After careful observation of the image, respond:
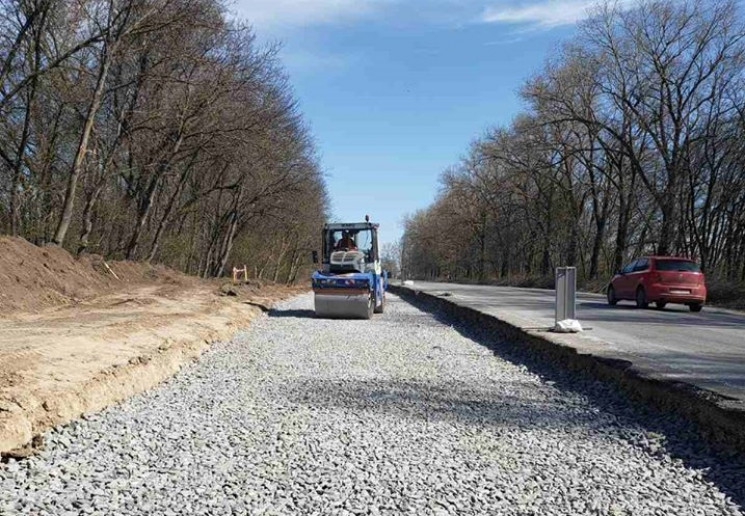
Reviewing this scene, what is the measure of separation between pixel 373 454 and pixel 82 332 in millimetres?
6868

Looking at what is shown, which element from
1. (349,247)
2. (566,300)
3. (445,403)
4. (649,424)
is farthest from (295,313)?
(649,424)

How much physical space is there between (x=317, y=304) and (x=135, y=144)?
11866 mm

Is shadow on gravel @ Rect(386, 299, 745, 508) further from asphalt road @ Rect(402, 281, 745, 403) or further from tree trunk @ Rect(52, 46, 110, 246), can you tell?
tree trunk @ Rect(52, 46, 110, 246)

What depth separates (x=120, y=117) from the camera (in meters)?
23.4

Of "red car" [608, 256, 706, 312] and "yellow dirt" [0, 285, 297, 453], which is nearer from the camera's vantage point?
"yellow dirt" [0, 285, 297, 453]

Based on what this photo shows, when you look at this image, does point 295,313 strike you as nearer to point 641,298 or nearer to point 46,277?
point 46,277

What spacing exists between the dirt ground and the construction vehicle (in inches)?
92.1

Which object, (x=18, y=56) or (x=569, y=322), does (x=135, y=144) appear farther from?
(x=569, y=322)

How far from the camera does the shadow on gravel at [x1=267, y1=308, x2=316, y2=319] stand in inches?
756

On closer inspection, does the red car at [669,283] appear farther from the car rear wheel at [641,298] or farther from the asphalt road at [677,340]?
the asphalt road at [677,340]

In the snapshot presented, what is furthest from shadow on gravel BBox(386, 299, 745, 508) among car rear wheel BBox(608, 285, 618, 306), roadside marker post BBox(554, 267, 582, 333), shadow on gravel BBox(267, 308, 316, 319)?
car rear wheel BBox(608, 285, 618, 306)

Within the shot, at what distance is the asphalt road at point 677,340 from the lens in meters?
7.81

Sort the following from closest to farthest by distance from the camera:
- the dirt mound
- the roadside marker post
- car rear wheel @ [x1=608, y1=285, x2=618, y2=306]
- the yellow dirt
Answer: the yellow dirt
the roadside marker post
the dirt mound
car rear wheel @ [x1=608, y1=285, x2=618, y2=306]

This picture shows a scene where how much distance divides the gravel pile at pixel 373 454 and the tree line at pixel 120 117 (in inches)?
575
